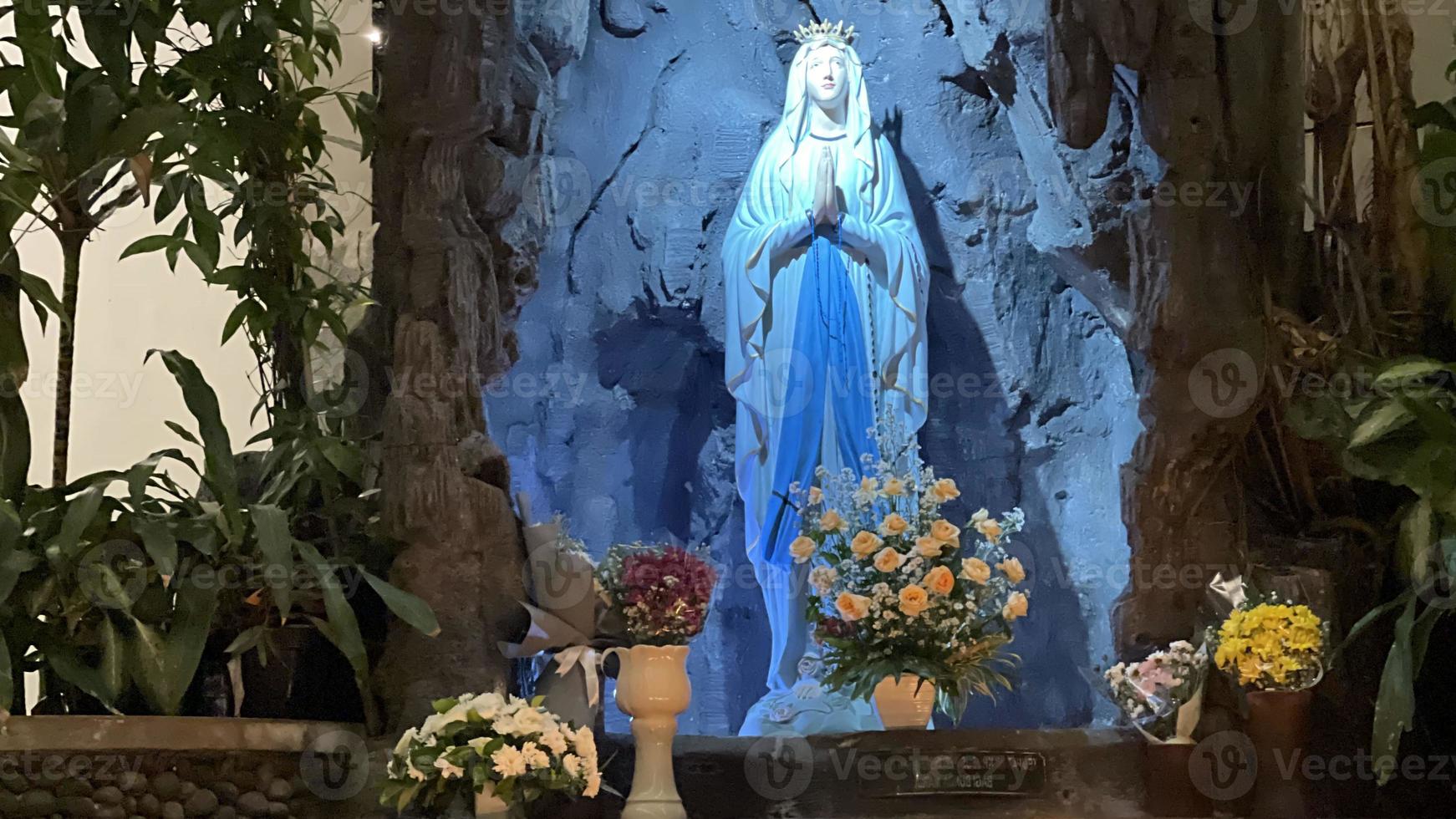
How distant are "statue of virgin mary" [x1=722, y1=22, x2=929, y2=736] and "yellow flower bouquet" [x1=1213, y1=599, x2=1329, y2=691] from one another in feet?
6.16

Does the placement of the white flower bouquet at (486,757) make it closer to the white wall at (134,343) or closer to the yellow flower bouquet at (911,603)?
the yellow flower bouquet at (911,603)

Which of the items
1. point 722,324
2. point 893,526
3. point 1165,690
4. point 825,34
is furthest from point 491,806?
point 825,34

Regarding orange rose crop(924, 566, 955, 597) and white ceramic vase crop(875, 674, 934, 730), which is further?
white ceramic vase crop(875, 674, 934, 730)

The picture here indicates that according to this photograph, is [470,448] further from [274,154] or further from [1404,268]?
[1404,268]

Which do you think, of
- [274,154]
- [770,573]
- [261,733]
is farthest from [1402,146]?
[261,733]

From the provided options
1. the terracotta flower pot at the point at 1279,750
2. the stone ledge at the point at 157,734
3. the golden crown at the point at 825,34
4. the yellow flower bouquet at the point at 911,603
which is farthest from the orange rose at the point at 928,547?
the golden crown at the point at 825,34

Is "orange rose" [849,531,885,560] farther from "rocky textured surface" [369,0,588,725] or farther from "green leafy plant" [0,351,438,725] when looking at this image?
"green leafy plant" [0,351,438,725]

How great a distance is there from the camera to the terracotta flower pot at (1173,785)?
398 centimetres

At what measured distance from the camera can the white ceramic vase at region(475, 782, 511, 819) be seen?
3688 millimetres

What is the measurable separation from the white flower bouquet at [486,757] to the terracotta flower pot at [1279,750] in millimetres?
1684

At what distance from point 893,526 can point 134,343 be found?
9.28 feet

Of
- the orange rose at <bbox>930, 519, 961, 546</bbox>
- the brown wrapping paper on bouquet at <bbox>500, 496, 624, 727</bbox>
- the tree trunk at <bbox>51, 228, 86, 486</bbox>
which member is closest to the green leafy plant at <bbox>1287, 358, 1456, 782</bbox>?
the orange rose at <bbox>930, 519, 961, 546</bbox>

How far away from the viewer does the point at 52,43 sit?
13.4 feet

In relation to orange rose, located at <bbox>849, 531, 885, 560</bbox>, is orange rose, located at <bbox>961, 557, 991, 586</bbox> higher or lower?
lower
